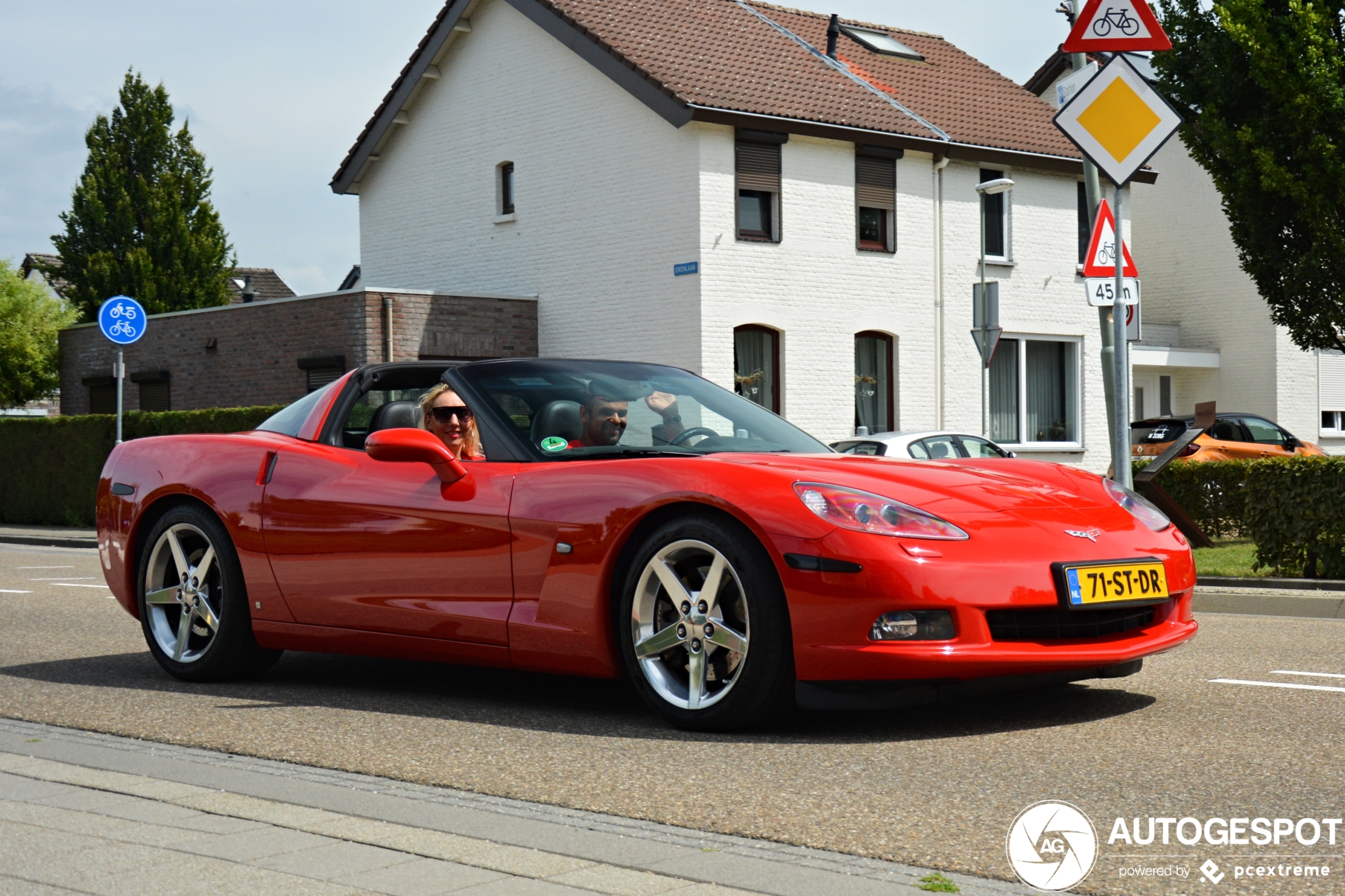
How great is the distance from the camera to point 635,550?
217 inches

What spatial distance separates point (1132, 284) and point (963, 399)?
623 inches

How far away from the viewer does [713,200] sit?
23859 millimetres

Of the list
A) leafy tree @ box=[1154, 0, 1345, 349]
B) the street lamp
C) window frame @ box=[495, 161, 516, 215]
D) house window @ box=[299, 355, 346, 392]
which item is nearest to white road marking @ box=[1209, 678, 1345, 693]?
the street lamp

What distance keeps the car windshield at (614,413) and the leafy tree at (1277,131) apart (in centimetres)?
1468

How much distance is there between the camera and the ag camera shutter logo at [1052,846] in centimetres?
359

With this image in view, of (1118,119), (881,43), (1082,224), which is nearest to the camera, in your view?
(1118,119)

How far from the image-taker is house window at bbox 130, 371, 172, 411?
29.4 m

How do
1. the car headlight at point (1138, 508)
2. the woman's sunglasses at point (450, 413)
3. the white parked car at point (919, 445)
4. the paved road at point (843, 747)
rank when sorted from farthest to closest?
the white parked car at point (919, 445) < the woman's sunglasses at point (450, 413) < the car headlight at point (1138, 508) < the paved road at point (843, 747)

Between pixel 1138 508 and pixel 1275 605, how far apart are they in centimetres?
518

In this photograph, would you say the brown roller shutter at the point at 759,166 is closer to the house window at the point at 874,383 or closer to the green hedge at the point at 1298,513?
the house window at the point at 874,383

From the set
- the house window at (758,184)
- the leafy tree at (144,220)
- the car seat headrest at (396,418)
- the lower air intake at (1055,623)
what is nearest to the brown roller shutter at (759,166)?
the house window at (758,184)

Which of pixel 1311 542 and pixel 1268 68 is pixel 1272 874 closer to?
pixel 1311 542

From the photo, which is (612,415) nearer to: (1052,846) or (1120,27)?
(1052,846)

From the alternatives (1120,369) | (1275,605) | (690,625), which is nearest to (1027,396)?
(1120,369)
